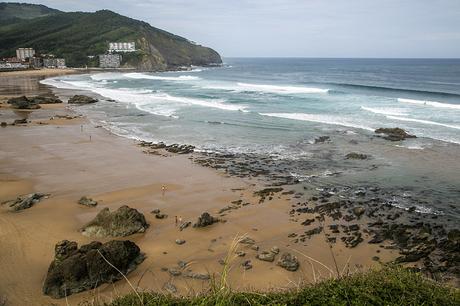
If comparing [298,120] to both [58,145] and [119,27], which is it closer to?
[58,145]

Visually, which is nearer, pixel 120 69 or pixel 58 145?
pixel 58 145

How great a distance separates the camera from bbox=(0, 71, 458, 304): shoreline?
11.7m

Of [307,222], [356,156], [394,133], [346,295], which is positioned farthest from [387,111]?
[346,295]

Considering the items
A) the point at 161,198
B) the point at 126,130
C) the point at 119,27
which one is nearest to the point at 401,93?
the point at 126,130

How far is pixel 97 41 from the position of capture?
477ft

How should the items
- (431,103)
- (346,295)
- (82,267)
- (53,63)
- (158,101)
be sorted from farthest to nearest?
(53,63)
(158,101)
(431,103)
(82,267)
(346,295)

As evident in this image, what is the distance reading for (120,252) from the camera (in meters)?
11.5

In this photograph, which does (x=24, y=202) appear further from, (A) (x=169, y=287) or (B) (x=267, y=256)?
(B) (x=267, y=256)

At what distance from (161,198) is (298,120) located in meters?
21.7

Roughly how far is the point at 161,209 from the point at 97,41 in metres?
144

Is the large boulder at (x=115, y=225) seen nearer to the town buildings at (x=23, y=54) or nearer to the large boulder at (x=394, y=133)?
the large boulder at (x=394, y=133)

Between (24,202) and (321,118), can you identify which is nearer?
(24,202)

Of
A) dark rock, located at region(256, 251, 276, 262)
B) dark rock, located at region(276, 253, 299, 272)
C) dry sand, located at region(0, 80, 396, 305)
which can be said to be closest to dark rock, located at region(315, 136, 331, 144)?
dry sand, located at region(0, 80, 396, 305)

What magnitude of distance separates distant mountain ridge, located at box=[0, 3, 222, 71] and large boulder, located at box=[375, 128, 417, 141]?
341 ft
